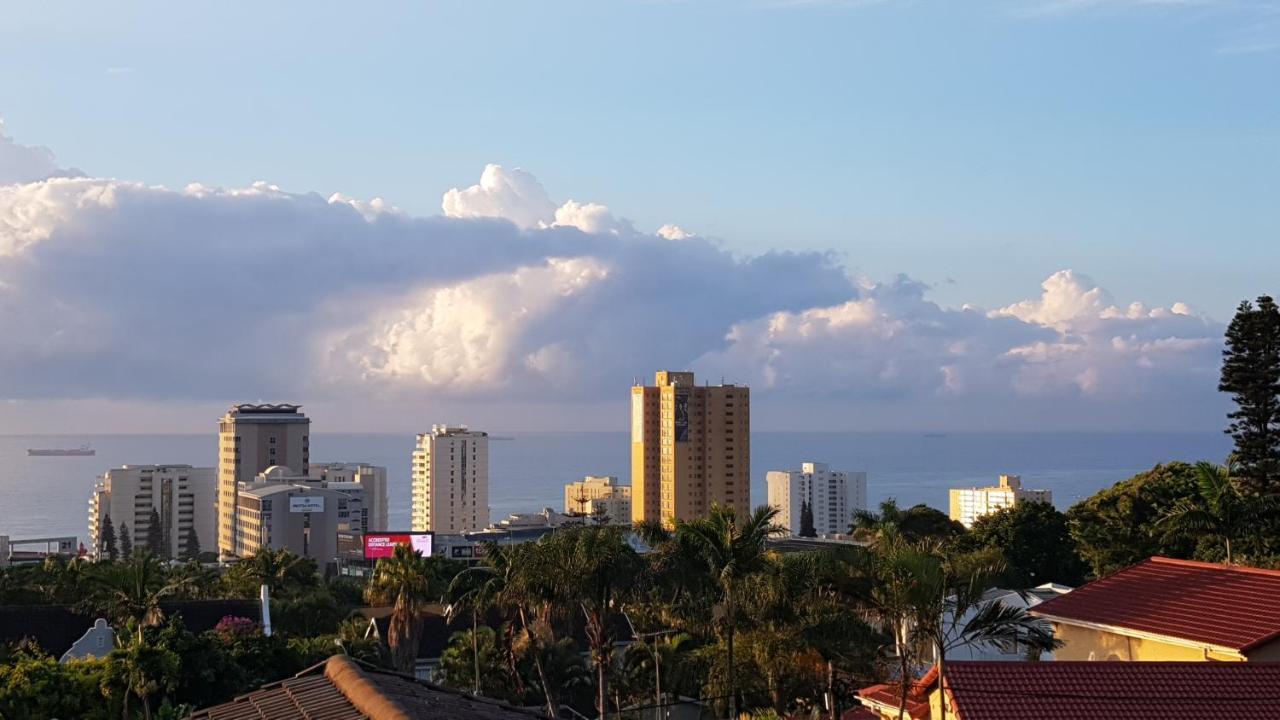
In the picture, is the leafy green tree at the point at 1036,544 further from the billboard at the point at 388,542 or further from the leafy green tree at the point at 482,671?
the billboard at the point at 388,542

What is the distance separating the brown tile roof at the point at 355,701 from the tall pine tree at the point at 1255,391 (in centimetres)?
3622

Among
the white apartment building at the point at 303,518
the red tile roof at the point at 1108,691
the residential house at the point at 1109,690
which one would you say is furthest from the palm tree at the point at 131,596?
the white apartment building at the point at 303,518

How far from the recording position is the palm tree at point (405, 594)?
144 ft

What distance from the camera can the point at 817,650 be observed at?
31.2m

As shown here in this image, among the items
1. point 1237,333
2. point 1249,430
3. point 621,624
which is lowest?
point 621,624

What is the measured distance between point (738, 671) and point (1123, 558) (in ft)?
84.2

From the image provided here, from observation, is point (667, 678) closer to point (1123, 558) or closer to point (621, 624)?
point (621, 624)

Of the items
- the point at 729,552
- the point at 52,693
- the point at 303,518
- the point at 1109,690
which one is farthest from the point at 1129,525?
the point at 303,518

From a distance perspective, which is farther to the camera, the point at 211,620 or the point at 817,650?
the point at 211,620

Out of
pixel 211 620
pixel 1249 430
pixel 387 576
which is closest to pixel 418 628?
pixel 387 576

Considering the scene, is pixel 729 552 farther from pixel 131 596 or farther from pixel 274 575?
pixel 274 575

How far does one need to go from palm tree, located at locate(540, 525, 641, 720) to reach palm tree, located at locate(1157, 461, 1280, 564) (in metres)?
16.4

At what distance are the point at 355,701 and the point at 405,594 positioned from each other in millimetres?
31887

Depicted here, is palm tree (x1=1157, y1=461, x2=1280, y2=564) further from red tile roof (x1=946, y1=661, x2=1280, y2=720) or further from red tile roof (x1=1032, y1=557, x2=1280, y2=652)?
red tile roof (x1=946, y1=661, x2=1280, y2=720)
